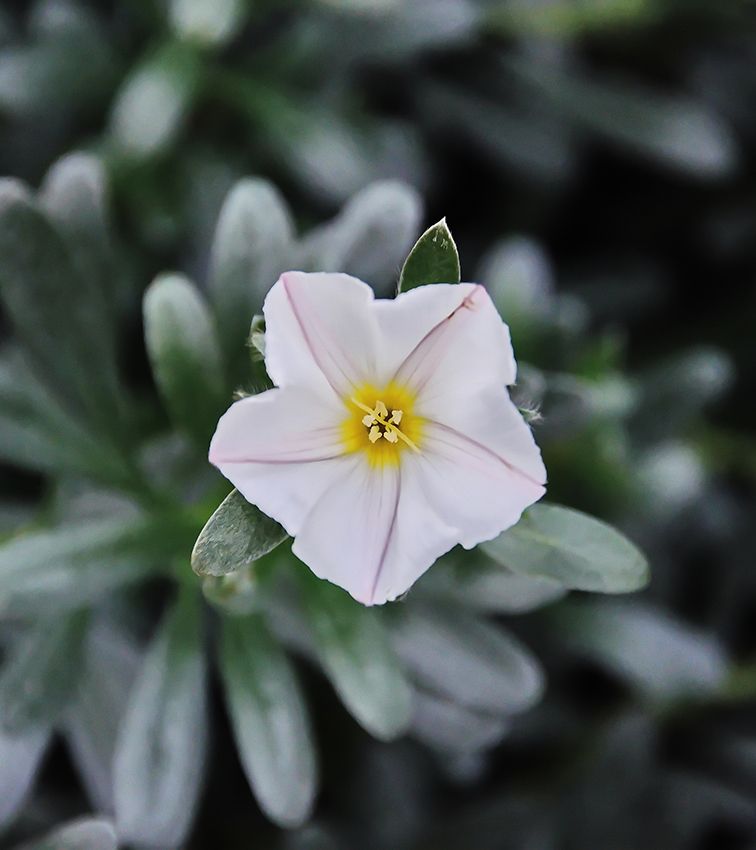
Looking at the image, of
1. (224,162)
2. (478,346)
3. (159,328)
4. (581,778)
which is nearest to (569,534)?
(478,346)

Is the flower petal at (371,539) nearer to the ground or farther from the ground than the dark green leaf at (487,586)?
farther from the ground

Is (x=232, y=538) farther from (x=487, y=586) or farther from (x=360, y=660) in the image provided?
(x=487, y=586)

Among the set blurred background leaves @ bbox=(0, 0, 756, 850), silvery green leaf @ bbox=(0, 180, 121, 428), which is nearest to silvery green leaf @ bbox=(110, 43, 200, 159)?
blurred background leaves @ bbox=(0, 0, 756, 850)

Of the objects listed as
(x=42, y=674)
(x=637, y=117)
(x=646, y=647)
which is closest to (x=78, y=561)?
(x=42, y=674)

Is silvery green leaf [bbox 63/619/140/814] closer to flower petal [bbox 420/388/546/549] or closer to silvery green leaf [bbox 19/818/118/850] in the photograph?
silvery green leaf [bbox 19/818/118/850]

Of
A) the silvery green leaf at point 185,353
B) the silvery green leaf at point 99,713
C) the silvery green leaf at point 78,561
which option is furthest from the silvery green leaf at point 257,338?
the silvery green leaf at point 99,713

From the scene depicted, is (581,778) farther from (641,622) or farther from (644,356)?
(644,356)

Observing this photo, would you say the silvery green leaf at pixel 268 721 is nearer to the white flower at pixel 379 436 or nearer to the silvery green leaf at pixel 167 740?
the silvery green leaf at pixel 167 740
